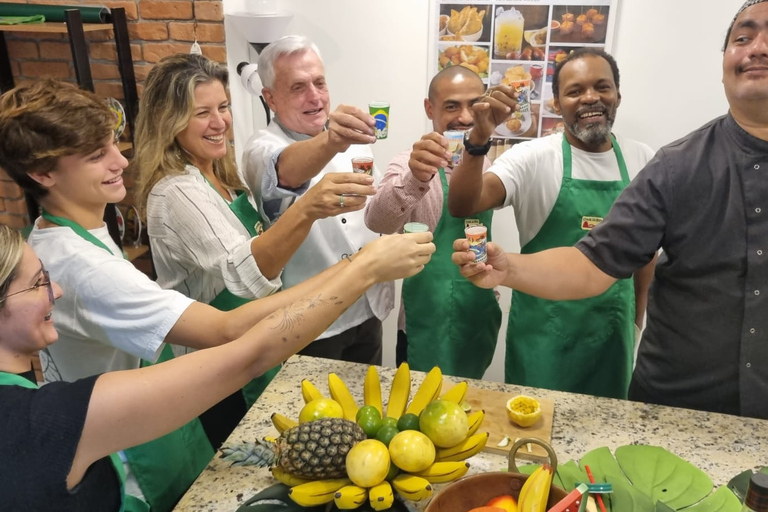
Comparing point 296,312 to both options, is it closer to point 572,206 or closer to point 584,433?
point 584,433

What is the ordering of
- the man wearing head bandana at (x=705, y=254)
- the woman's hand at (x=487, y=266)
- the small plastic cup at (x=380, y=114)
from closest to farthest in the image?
the man wearing head bandana at (x=705, y=254) < the woman's hand at (x=487, y=266) < the small plastic cup at (x=380, y=114)

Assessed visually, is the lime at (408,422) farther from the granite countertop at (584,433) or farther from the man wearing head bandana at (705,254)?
the man wearing head bandana at (705,254)

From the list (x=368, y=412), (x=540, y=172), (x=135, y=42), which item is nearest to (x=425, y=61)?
(x=540, y=172)

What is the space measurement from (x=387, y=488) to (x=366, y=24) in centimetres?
256

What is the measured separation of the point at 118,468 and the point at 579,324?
164 cm

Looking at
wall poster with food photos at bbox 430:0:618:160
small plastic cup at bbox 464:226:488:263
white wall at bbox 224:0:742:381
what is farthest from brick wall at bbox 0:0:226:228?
small plastic cup at bbox 464:226:488:263

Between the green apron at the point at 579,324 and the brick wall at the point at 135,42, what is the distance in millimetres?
1888

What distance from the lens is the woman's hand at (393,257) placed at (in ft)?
4.93

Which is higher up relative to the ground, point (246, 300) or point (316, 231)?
point (316, 231)

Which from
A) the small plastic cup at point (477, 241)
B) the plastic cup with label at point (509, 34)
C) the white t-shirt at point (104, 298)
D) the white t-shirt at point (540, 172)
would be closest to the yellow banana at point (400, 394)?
the small plastic cup at point (477, 241)

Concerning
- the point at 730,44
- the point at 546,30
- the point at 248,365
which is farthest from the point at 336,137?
the point at 546,30

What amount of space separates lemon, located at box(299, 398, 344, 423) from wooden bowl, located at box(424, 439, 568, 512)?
0.32 metres

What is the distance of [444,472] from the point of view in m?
1.22

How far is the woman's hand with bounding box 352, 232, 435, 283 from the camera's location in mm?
1502
